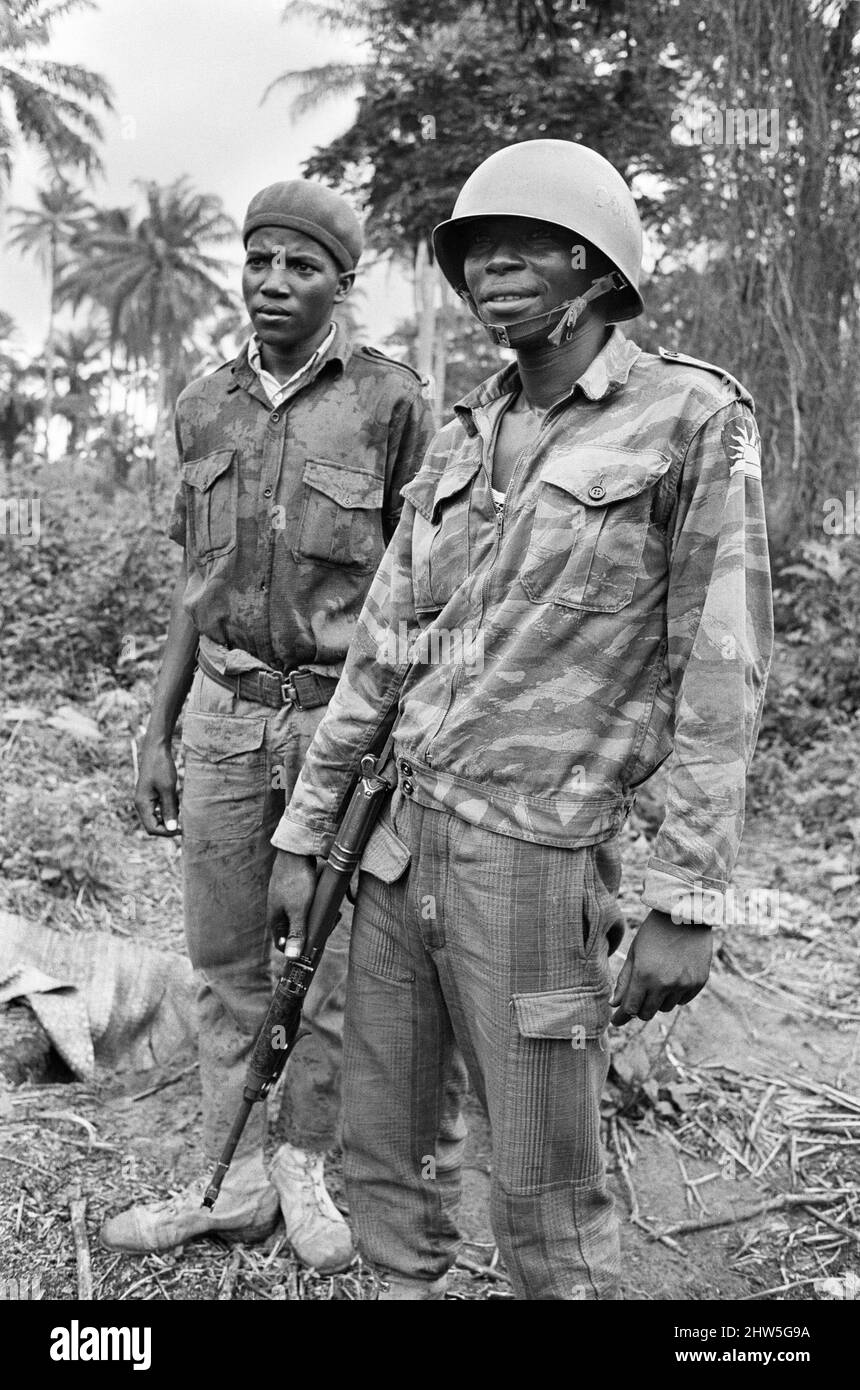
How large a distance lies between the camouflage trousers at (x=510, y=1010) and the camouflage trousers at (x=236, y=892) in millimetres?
656

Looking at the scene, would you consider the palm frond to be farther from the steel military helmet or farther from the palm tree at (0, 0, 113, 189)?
the steel military helmet

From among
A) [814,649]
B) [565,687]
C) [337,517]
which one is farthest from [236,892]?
[814,649]

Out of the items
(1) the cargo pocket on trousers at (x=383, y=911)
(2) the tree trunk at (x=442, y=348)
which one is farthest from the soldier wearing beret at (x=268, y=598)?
(2) the tree trunk at (x=442, y=348)

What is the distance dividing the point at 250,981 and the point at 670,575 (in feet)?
5.18

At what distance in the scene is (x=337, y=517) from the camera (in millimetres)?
2777

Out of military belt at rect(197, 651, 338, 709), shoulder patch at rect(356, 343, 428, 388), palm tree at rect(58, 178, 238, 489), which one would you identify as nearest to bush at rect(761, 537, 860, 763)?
shoulder patch at rect(356, 343, 428, 388)

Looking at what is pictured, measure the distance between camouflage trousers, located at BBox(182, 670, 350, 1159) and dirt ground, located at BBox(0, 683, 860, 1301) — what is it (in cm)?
39

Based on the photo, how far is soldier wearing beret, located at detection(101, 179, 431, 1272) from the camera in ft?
9.00

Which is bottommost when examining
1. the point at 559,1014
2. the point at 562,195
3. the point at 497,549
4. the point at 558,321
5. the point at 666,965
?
the point at 559,1014

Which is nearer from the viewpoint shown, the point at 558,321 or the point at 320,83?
the point at 558,321

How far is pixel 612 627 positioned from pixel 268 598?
1115 mm

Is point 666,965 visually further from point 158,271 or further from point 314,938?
point 158,271

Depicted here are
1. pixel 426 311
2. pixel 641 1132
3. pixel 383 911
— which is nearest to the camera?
pixel 383 911
